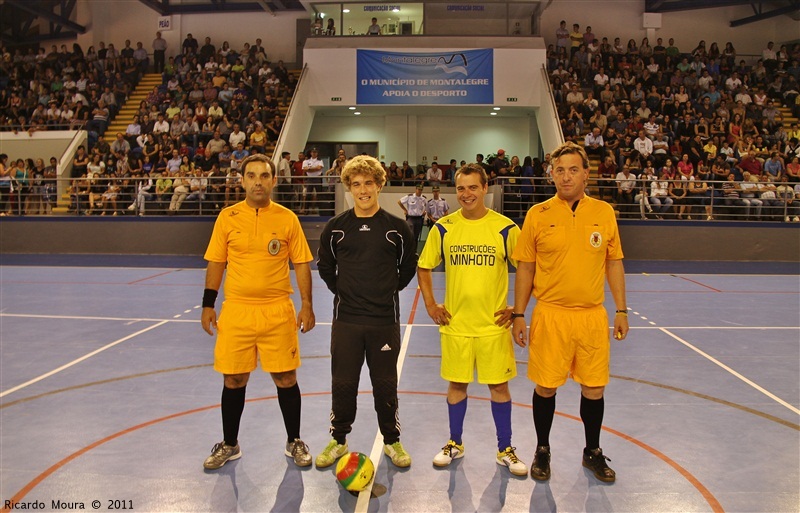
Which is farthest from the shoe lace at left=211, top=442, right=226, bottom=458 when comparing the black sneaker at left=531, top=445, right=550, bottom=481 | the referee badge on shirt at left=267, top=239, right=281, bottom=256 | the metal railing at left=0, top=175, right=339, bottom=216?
the metal railing at left=0, top=175, right=339, bottom=216

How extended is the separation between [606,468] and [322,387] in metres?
2.56

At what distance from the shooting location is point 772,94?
21109 millimetres

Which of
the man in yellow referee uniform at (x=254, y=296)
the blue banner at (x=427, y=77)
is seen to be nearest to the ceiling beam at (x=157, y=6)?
the blue banner at (x=427, y=77)

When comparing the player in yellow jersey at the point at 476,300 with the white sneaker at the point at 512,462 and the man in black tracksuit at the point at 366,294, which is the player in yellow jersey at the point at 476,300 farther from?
the man in black tracksuit at the point at 366,294

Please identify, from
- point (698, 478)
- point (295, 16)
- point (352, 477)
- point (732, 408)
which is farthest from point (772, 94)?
point (352, 477)

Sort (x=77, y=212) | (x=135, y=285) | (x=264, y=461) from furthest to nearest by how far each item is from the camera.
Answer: (x=77, y=212), (x=135, y=285), (x=264, y=461)

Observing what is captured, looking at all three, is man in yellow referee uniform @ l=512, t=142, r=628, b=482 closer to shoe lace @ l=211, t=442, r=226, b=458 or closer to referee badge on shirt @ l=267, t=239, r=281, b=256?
referee badge on shirt @ l=267, t=239, r=281, b=256

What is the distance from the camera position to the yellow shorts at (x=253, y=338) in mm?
3781

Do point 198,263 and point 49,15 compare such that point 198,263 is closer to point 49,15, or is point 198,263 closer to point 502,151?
point 502,151

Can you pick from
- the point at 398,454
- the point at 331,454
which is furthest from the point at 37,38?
the point at 398,454

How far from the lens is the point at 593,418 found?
376cm

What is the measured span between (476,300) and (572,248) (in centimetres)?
65

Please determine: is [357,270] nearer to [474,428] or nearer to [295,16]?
[474,428]

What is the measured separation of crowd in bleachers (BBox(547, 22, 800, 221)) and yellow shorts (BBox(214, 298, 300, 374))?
12.2 metres
